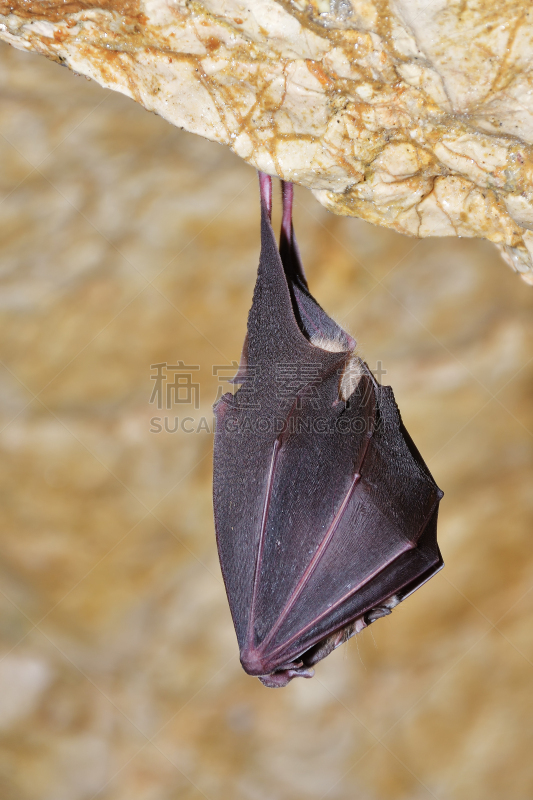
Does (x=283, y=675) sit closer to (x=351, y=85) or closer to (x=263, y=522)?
(x=263, y=522)

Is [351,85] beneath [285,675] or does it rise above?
above

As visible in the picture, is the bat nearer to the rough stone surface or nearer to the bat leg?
the bat leg

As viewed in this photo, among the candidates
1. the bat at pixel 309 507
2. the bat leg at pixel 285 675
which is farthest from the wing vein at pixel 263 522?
the bat leg at pixel 285 675

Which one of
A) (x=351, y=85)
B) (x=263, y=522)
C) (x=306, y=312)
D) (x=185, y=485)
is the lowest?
(x=185, y=485)

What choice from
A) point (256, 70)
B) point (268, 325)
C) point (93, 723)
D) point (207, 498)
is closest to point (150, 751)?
point (93, 723)

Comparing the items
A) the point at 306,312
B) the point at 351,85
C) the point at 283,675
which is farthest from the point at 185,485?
the point at 351,85

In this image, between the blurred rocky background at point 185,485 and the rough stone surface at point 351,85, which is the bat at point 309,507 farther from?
the blurred rocky background at point 185,485

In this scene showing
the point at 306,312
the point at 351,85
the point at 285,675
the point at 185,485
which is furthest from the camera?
the point at 185,485
